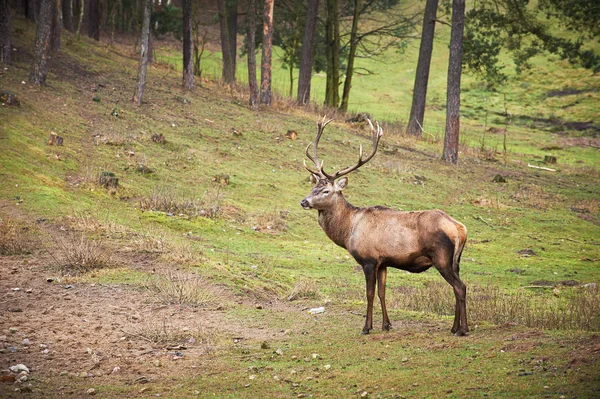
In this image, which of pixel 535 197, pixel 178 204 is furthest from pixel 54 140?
pixel 535 197

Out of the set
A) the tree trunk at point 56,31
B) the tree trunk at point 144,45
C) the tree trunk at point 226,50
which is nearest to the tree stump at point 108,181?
the tree trunk at point 144,45

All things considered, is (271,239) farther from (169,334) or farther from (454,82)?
(454,82)

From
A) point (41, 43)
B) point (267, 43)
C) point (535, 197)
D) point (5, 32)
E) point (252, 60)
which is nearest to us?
point (41, 43)

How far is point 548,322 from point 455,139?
1923 cm

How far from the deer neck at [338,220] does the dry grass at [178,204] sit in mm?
7650

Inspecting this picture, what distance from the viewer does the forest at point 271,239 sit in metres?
8.68

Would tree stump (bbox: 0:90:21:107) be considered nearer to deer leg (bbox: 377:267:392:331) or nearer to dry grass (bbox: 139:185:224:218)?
dry grass (bbox: 139:185:224:218)

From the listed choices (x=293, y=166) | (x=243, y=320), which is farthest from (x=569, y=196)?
(x=243, y=320)

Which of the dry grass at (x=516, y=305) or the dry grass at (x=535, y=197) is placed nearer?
the dry grass at (x=516, y=305)

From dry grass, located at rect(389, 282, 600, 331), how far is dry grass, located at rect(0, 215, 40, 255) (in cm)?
735

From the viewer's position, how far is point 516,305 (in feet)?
38.7

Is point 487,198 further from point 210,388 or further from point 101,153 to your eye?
point 210,388

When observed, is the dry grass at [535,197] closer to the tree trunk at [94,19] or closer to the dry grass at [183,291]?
the dry grass at [183,291]

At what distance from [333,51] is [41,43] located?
17844 mm
